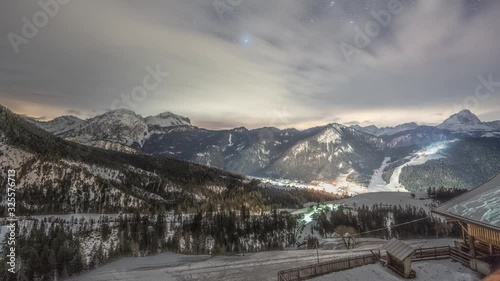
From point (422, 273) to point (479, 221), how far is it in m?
10.2

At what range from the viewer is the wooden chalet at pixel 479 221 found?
25594 mm

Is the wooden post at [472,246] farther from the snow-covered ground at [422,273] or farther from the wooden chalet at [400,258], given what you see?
the wooden chalet at [400,258]

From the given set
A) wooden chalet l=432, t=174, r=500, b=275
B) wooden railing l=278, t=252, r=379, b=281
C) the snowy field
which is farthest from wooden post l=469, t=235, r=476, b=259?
the snowy field

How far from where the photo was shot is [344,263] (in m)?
35.4

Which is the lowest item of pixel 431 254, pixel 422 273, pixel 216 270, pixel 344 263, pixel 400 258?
pixel 216 270

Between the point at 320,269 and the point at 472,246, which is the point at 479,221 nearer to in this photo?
the point at 472,246

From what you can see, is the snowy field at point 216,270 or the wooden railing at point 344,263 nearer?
the wooden railing at point 344,263

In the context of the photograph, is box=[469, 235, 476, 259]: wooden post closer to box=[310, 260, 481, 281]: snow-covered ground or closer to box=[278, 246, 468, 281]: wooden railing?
box=[310, 260, 481, 281]: snow-covered ground

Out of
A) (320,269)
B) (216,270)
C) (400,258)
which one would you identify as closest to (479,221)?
(400,258)

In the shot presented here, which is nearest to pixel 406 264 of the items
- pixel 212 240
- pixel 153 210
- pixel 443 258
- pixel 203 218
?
pixel 443 258

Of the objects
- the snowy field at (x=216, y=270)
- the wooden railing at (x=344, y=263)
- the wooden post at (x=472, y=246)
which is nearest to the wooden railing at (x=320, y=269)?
the wooden railing at (x=344, y=263)

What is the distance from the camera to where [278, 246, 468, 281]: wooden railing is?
3288cm

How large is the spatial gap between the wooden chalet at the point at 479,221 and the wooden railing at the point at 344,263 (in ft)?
6.32

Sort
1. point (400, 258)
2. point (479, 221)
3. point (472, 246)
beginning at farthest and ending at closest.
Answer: point (400, 258)
point (472, 246)
point (479, 221)
